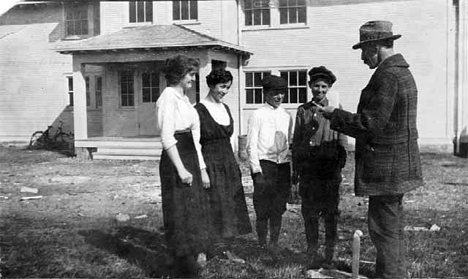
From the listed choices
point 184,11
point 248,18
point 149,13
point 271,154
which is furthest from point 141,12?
point 271,154

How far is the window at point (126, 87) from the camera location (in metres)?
14.2

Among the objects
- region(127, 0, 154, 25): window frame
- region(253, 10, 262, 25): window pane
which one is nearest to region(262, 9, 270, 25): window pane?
region(253, 10, 262, 25): window pane

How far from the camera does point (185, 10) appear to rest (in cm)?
1474

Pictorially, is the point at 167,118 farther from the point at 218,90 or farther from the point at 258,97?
the point at 258,97

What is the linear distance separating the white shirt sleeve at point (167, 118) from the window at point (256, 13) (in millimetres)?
11428

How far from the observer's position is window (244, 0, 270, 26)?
48.0 ft

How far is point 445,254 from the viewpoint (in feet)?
14.6

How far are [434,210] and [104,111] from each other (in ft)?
33.9

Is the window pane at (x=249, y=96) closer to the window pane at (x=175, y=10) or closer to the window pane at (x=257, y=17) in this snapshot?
the window pane at (x=257, y=17)

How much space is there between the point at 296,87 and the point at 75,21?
766cm

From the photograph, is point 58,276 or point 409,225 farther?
point 409,225

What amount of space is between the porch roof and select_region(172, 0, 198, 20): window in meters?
1.25

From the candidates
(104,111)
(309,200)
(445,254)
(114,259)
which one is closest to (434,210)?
(445,254)

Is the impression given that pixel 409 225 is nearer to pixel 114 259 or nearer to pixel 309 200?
pixel 309 200
